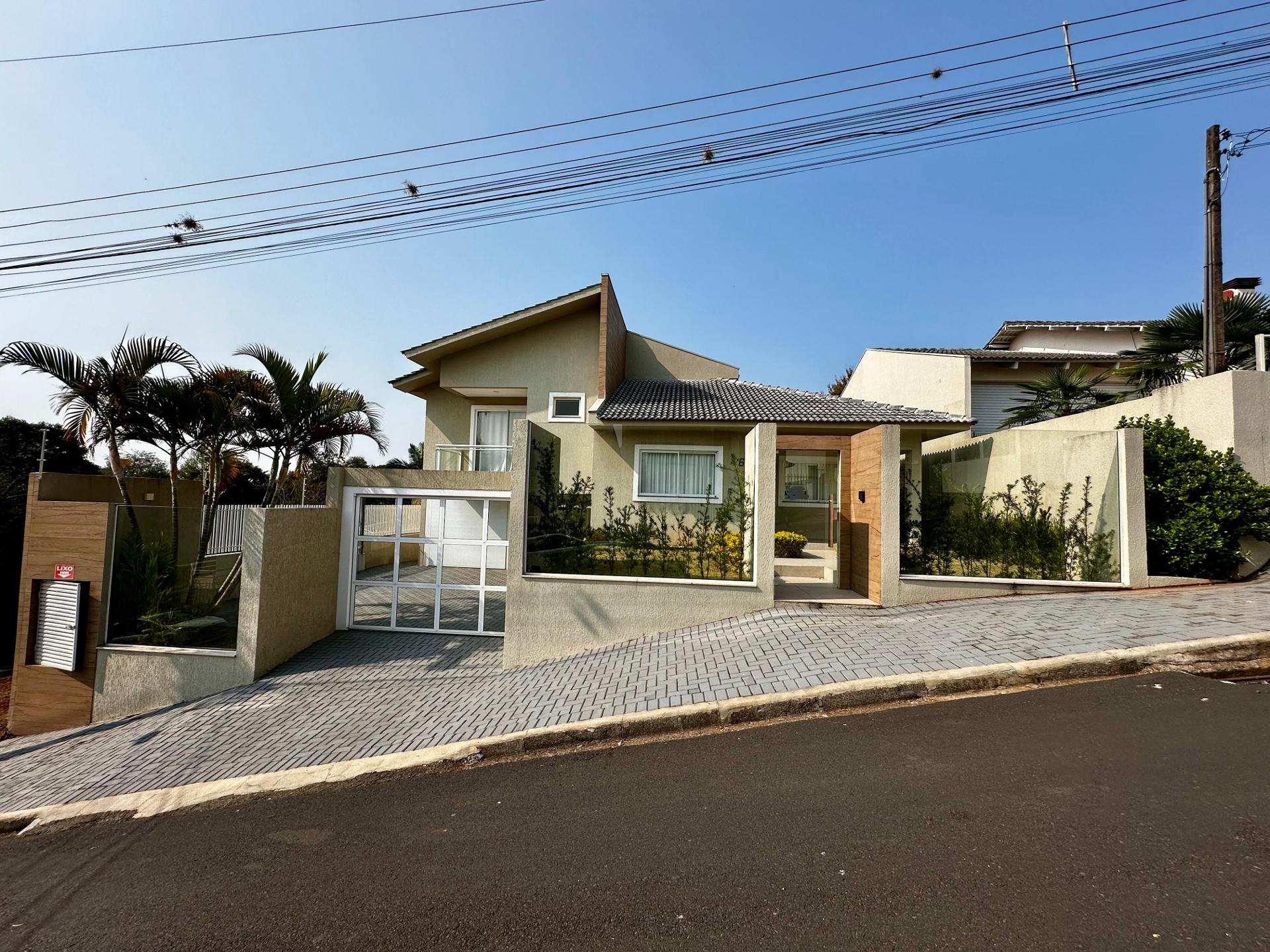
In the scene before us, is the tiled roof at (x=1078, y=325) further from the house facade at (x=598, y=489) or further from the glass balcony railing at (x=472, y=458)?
the glass balcony railing at (x=472, y=458)

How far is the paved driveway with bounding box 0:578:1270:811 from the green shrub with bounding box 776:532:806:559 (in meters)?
3.40

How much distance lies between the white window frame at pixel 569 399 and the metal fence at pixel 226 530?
5391mm

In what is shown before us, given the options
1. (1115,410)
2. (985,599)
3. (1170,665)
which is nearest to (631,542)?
(985,599)

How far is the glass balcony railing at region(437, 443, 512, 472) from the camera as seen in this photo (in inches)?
542

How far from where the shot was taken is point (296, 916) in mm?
2889

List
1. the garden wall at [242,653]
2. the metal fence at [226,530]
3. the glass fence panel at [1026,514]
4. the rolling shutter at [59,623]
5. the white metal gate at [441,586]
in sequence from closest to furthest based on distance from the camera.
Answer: the glass fence panel at [1026,514] < the garden wall at [242,653] < the rolling shutter at [59,623] < the metal fence at [226,530] < the white metal gate at [441,586]

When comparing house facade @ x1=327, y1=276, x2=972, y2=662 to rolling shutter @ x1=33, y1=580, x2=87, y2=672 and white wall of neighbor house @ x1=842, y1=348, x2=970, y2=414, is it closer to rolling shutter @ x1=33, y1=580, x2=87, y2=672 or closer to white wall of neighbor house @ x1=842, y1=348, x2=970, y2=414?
white wall of neighbor house @ x1=842, y1=348, x2=970, y2=414

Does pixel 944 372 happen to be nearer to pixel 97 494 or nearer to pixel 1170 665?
pixel 1170 665

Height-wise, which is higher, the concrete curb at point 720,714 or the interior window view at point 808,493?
the interior window view at point 808,493

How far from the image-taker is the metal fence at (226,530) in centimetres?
948

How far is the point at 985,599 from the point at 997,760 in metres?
4.47

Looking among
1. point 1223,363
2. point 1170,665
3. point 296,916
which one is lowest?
point 296,916

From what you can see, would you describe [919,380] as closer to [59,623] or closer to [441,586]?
[441,586]

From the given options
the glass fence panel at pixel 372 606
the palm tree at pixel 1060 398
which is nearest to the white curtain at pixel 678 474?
the glass fence panel at pixel 372 606
